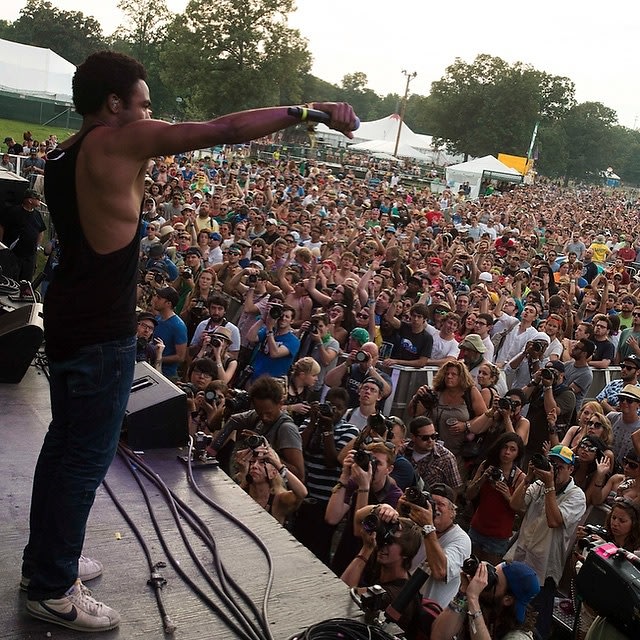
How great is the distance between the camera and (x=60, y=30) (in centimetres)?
7662

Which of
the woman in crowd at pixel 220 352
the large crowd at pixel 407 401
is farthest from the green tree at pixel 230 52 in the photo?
the woman in crowd at pixel 220 352

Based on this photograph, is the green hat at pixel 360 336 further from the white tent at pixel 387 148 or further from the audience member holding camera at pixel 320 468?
the white tent at pixel 387 148

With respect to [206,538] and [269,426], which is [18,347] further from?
[206,538]

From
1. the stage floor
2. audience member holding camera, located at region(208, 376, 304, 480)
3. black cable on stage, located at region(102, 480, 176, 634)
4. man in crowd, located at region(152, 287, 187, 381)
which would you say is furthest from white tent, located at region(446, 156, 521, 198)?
black cable on stage, located at region(102, 480, 176, 634)

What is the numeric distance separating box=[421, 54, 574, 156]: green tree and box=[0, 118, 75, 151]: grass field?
3582 cm

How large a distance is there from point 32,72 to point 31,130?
2681 millimetres

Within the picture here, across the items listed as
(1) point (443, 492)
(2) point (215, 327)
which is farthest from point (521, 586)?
(2) point (215, 327)

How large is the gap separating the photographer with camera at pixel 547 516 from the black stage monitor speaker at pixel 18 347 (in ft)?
9.53

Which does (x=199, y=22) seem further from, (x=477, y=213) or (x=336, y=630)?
(x=336, y=630)

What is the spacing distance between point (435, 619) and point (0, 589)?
1.91 metres

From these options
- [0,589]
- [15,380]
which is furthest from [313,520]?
[0,589]

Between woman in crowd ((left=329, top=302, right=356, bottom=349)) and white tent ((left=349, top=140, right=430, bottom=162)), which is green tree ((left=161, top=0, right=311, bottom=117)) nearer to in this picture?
white tent ((left=349, top=140, right=430, bottom=162))

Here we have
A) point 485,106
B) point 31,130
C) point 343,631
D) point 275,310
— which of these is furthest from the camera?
point 485,106

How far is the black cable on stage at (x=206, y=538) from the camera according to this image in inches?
103
